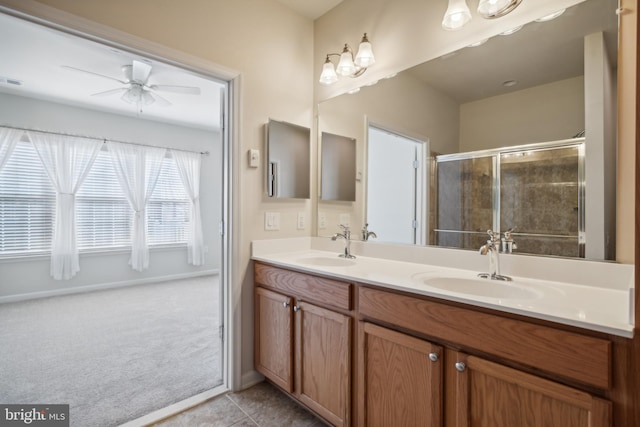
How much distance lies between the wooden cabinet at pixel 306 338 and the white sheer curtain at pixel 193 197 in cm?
368

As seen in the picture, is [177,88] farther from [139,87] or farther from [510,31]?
[510,31]

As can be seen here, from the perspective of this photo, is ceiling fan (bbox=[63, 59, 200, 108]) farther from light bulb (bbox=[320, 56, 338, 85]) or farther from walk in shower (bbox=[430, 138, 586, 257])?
walk in shower (bbox=[430, 138, 586, 257])

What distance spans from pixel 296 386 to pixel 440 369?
0.92m

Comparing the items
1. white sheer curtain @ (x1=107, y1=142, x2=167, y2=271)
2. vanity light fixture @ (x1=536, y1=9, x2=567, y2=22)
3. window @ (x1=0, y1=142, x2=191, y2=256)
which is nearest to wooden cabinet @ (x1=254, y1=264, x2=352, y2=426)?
vanity light fixture @ (x1=536, y1=9, x2=567, y2=22)

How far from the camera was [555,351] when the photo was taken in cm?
87

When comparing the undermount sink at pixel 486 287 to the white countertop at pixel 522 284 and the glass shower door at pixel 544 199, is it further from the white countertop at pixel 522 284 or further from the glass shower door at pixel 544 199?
the glass shower door at pixel 544 199

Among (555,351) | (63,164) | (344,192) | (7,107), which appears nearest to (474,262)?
(555,351)

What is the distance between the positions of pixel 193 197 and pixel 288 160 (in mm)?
A: 3604

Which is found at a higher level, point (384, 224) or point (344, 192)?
point (344, 192)

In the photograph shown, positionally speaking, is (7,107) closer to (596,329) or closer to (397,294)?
(397,294)

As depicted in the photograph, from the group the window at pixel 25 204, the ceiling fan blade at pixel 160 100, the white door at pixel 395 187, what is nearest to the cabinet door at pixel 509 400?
the white door at pixel 395 187

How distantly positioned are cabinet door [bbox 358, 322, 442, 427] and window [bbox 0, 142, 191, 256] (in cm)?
457

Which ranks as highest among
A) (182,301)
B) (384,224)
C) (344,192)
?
(344,192)

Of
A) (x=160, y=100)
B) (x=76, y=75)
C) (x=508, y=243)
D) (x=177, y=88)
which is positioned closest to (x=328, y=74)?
(x=508, y=243)
